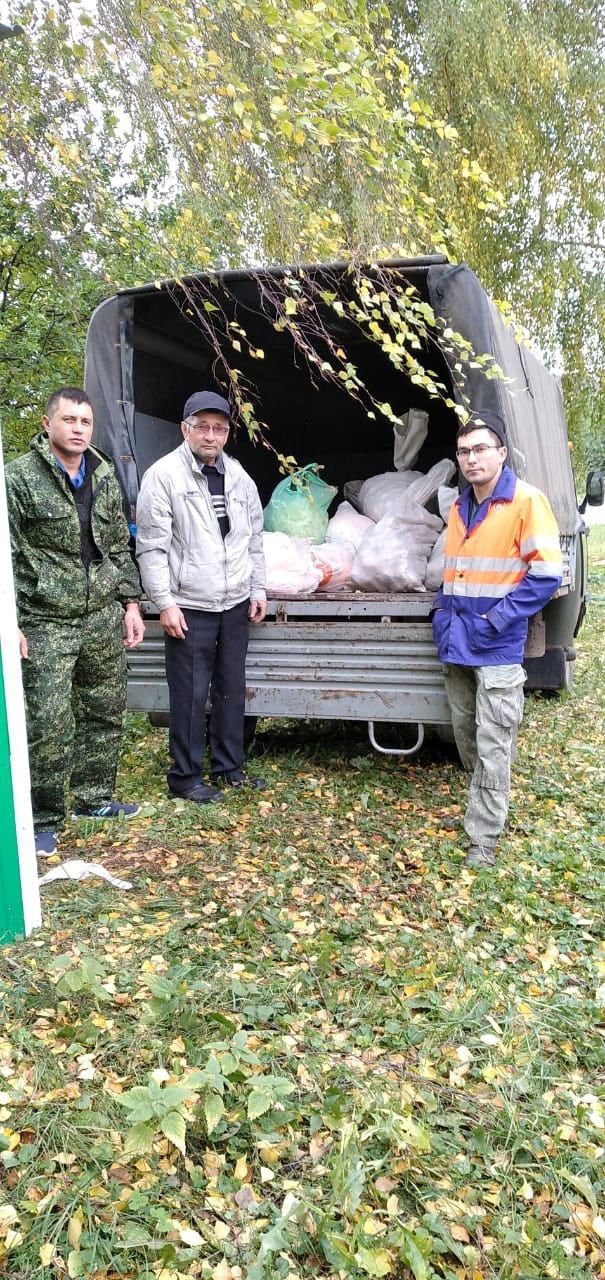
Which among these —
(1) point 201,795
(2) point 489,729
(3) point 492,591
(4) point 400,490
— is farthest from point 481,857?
(4) point 400,490

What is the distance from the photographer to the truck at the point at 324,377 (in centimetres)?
434

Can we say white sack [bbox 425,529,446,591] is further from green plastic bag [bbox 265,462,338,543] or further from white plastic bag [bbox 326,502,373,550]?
green plastic bag [bbox 265,462,338,543]

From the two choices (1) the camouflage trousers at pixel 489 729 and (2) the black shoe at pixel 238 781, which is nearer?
(1) the camouflage trousers at pixel 489 729

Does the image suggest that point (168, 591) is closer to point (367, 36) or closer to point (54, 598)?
point (54, 598)

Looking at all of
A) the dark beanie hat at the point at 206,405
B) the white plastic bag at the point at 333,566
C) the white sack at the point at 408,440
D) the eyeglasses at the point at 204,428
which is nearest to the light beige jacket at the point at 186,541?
the eyeglasses at the point at 204,428

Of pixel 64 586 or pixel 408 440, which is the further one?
pixel 408 440

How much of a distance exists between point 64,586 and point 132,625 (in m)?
0.54

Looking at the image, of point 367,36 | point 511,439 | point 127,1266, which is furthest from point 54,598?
point 367,36

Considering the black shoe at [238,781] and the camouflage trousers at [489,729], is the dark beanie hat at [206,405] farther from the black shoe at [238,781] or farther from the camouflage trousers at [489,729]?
the black shoe at [238,781]

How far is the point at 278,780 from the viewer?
5309 mm

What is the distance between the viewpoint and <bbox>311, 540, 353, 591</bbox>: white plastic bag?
5.39 metres

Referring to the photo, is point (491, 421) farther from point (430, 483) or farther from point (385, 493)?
point (385, 493)

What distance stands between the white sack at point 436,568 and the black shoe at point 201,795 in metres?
1.61

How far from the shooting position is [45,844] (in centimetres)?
412
